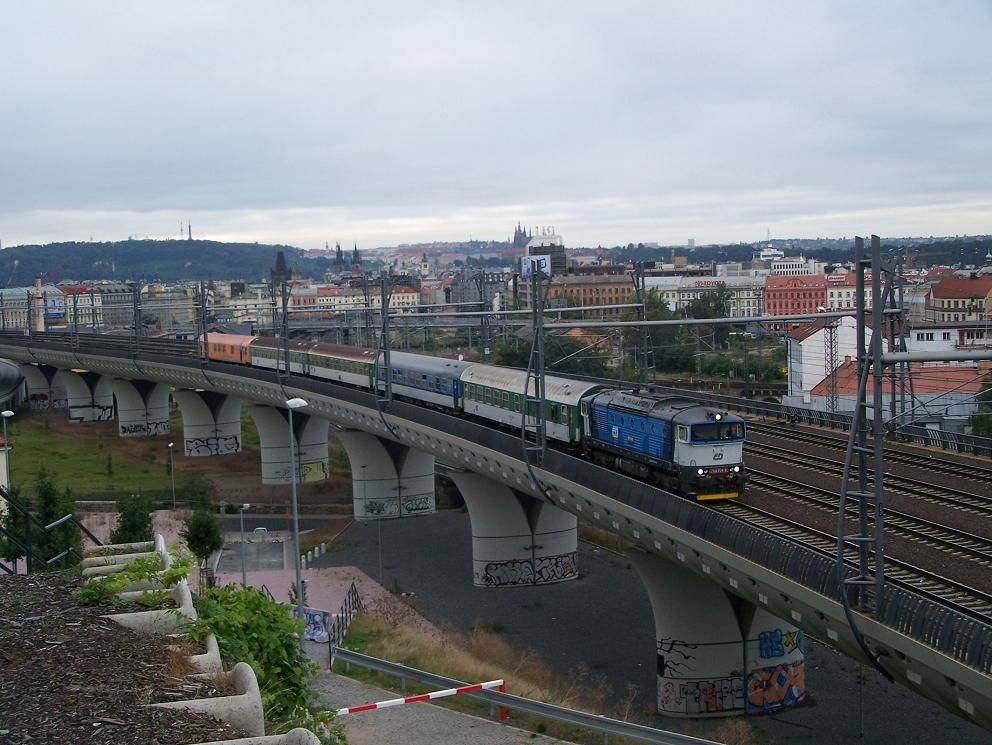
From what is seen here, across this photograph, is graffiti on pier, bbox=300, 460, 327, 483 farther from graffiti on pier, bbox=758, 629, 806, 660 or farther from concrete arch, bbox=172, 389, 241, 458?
graffiti on pier, bbox=758, 629, 806, 660

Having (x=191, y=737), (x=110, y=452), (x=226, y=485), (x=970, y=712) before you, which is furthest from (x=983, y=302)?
(x=110, y=452)

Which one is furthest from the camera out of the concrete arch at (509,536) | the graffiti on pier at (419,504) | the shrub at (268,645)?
the graffiti on pier at (419,504)

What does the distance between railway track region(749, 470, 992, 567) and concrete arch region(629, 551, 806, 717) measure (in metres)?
3.66

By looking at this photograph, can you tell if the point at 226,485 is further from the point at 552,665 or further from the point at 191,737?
the point at 191,737

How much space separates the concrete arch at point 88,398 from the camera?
341 ft

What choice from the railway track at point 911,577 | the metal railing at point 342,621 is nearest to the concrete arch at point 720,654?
the railway track at point 911,577

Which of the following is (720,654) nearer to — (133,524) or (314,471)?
(133,524)

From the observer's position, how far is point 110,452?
85000mm

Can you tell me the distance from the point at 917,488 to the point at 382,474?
122 feet

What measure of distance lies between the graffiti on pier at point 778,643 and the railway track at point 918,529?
436cm

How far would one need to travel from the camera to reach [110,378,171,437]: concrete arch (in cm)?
9425

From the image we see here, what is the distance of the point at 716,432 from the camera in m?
26.9

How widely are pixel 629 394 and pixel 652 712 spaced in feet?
27.9

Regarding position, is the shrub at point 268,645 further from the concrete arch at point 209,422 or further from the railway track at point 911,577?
the concrete arch at point 209,422
